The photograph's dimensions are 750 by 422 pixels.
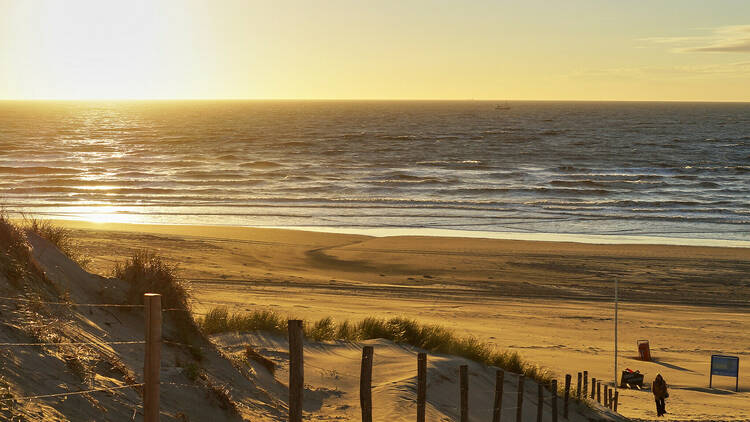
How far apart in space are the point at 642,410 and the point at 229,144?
78.7 meters

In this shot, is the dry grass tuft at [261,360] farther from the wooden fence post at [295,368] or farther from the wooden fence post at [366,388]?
the wooden fence post at [295,368]

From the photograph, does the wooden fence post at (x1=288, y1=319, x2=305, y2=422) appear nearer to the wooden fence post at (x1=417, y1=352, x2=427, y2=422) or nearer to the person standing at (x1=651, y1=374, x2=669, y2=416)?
the wooden fence post at (x1=417, y1=352, x2=427, y2=422)

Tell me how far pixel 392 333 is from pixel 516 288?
11757 mm

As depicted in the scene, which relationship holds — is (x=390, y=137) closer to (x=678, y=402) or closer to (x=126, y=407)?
(x=678, y=402)

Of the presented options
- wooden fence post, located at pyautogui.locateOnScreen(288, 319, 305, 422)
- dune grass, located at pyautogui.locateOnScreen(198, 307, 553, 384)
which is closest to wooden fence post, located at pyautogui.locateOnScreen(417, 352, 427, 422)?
wooden fence post, located at pyautogui.locateOnScreen(288, 319, 305, 422)

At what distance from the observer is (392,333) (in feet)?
46.4

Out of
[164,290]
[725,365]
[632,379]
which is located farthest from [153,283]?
[725,365]

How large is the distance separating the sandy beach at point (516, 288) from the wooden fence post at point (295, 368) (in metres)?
7.22

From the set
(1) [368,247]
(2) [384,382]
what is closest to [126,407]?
(2) [384,382]

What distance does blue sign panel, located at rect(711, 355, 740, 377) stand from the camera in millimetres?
16281

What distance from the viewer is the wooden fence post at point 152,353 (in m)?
5.41

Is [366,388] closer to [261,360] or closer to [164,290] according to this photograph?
[261,360]

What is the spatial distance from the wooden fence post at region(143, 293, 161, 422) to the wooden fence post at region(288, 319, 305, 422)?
5.27 ft

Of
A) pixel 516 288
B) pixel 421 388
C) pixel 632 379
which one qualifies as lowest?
pixel 632 379
